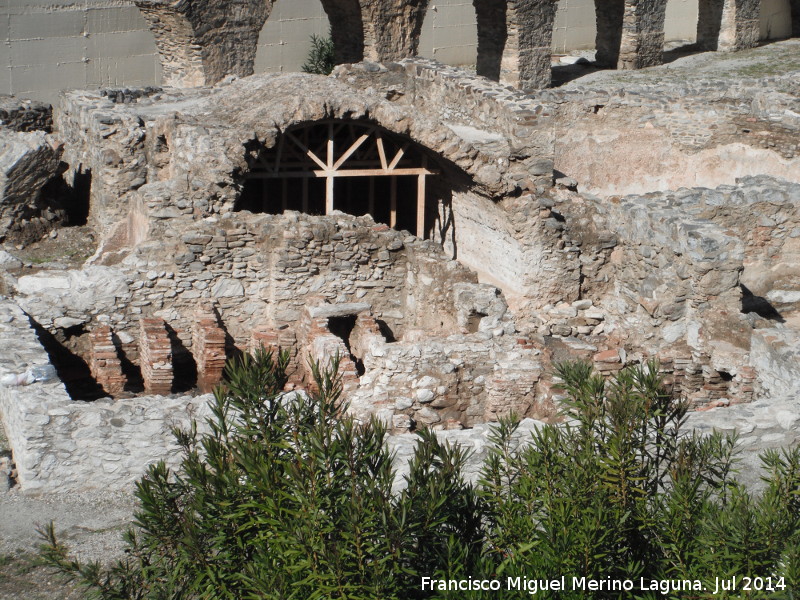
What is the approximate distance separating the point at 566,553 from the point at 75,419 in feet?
13.1

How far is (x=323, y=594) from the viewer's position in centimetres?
534

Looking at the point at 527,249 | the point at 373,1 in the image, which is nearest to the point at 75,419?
the point at 527,249

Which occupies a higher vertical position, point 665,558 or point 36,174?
point 36,174

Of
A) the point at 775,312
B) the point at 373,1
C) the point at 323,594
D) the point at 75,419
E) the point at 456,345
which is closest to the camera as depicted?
the point at 323,594

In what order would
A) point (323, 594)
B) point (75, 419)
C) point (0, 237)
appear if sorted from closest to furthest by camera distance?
point (323, 594), point (75, 419), point (0, 237)

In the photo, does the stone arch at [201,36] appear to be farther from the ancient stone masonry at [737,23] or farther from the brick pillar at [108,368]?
the ancient stone masonry at [737,23]

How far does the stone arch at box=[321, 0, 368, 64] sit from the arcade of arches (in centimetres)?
2

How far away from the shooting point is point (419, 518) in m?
5.73

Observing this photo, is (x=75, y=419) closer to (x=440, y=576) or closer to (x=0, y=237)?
(x=440, y=576)

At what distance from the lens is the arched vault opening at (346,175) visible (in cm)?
1474

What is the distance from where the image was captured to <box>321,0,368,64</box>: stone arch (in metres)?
22.1

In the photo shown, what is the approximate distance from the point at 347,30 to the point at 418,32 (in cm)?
130

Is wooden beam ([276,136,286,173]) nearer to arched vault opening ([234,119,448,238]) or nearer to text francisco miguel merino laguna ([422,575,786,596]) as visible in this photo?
arched vault opening ([234,119,448,238])

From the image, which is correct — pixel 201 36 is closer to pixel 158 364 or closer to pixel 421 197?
pixel 421 197
